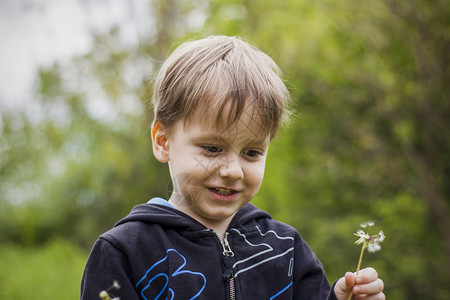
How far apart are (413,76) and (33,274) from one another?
7296 mm

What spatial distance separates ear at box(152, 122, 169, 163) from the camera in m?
1.72

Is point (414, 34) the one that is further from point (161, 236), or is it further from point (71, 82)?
point (71, 82)

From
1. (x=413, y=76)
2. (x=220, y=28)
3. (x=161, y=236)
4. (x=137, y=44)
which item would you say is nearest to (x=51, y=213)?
(x=137, y=44)

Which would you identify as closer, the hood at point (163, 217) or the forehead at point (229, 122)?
the forehead at point (229, 122)

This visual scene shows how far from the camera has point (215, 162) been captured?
5.15 ft

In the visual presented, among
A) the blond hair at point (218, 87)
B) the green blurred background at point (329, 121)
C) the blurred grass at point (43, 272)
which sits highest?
the blond hair at point (218, 87)

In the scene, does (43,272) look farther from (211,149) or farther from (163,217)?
(211,149)

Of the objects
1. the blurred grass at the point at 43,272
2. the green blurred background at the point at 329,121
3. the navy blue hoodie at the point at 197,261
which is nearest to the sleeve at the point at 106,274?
the navy blue hoodie at the point at 197,261

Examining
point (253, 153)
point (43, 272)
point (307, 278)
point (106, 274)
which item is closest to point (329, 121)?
point (307, 278)

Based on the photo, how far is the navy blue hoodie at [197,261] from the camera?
5.05ft

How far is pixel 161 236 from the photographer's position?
165 centimetres

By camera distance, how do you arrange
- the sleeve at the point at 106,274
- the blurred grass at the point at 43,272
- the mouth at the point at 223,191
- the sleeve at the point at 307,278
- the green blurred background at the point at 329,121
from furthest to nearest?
the blurred grass at the point at 43,272, the green blurred background at the point at 329,121, the sleeve at the point at 307,278, the mouth at the point at 223,191, the sleeve at the point at 106,274

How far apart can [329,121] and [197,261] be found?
4913 millimetres

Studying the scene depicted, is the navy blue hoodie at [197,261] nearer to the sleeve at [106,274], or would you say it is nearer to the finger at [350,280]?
the sleeve at [106,274]
